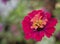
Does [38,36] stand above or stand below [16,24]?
below

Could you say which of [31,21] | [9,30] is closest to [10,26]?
[9,30]

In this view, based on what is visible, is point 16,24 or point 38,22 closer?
point 38,22

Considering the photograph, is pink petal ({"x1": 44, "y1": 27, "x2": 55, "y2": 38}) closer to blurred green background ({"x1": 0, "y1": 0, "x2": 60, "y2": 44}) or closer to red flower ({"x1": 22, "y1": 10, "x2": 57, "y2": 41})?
red flower ({"x1": 22, "y1": 10, "x2": 57, "y2": 41})

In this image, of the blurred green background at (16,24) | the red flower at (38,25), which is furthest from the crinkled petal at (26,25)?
the blurred green background at (16,24)

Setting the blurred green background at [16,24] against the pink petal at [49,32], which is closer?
the pink petal at [49,32]

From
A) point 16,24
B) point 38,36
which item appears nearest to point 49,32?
point 38,36

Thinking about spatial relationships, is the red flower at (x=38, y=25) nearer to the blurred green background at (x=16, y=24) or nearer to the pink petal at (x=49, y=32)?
the pink petal at (x=49, y=32)

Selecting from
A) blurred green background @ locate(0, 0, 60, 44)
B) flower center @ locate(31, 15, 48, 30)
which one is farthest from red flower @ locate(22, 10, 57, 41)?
blurred green background @ locate(0, 0, 60, 44)

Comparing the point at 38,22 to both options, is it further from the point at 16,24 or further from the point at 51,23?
the point at 16,24

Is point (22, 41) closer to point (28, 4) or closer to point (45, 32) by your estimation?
point (28, 4)
